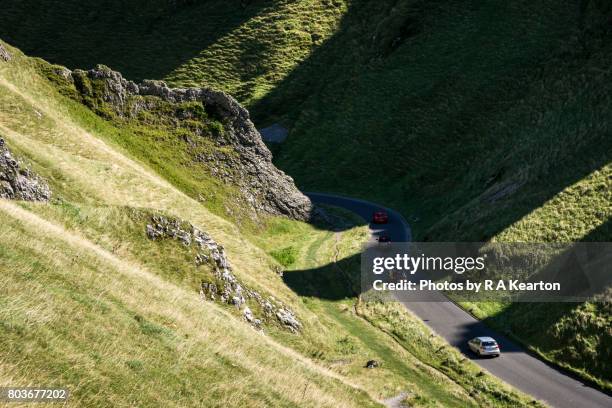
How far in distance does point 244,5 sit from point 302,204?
9201cm

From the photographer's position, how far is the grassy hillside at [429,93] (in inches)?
1964

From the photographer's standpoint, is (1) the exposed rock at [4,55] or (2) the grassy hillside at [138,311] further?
(1) the exposed rock at [4,55]

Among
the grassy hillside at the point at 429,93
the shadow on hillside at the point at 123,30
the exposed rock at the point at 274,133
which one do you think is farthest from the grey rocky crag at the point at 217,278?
the shadow on hillside at the point at 123,30

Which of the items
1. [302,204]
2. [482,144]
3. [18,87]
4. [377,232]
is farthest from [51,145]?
[482,144]

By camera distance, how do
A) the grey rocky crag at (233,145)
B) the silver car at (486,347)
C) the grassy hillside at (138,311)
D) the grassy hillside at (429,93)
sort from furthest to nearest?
the grey rocky crag at (233,145) < the grassy hillside at (429,93) < the silver car at (486,347) < the grassy hillside at (138,311)

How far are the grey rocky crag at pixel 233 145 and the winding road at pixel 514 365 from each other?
2218 cm

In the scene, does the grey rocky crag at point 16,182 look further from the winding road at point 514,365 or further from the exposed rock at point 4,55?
the winding road at point 514,365

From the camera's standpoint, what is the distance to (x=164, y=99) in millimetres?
61688

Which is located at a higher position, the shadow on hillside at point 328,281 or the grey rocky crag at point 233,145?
the grey rocky crag at point 233,145

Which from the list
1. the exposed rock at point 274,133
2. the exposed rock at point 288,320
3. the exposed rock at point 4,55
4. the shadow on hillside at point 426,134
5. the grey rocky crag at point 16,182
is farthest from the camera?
the exposed rock at point 274,133

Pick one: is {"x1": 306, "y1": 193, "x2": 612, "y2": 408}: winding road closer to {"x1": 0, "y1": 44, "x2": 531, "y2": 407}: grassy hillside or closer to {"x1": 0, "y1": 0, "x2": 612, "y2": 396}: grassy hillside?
{"x1": 0, "y1": 0, "x2": 612, "y2": 396}: grassy hillside

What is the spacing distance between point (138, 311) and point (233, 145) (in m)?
46.2

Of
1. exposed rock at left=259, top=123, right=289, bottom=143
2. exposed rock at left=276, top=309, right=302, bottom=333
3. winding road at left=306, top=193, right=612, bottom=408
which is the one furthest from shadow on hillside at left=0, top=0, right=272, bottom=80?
exposed rock at left=276, top=309, right=302, bottom=333

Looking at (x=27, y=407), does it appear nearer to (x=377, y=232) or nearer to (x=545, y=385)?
(x=545, y=385)
